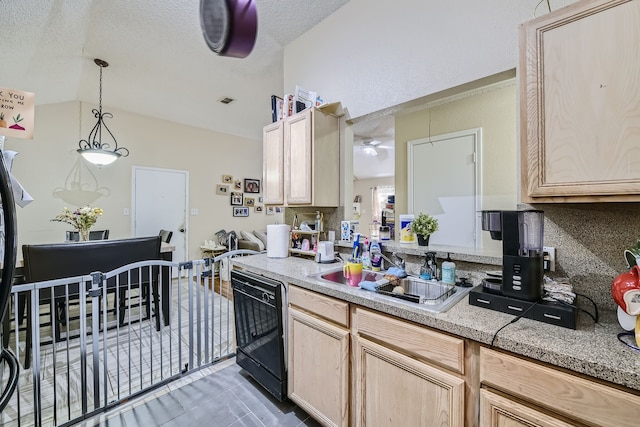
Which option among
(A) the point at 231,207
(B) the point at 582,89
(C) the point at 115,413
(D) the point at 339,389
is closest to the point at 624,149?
(B) the point at 582,89

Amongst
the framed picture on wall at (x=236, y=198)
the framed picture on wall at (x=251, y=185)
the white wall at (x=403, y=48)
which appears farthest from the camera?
the framed picture on wall at (x=251, y=185)

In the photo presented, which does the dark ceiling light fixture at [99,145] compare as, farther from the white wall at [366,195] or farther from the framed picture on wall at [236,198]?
the white wall at [366,195]

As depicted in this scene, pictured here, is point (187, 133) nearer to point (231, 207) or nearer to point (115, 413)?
point (231, 207)

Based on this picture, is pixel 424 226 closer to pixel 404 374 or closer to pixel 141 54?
pixel 404 374

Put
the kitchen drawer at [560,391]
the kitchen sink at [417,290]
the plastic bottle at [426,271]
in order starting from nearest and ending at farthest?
the kitchen drawer at [560,391] < the kitchen sink at [417,290] < the plastic bottle at [426,271]

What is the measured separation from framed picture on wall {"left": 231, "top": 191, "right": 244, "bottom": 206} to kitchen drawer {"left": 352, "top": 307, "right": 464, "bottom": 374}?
473cm

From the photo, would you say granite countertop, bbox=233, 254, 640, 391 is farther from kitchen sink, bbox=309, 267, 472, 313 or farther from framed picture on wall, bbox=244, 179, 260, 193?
framed picture on wall, bbox=244, 179, 260, 193

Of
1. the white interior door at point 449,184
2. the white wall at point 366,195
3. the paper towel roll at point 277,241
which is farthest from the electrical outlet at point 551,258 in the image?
the white wall at point 366,195

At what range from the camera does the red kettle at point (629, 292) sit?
836mm

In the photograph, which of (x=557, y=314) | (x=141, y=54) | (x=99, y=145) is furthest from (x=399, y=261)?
(x=99, y=145)

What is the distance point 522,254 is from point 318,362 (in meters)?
1.13

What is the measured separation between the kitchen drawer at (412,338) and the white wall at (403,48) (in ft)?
4.39

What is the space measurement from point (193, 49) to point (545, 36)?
2.98 meters

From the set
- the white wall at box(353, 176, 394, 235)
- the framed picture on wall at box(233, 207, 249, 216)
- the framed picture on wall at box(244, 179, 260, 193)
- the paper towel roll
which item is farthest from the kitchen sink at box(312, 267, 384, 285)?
the white wall at box(353, 176, 394, 235)
